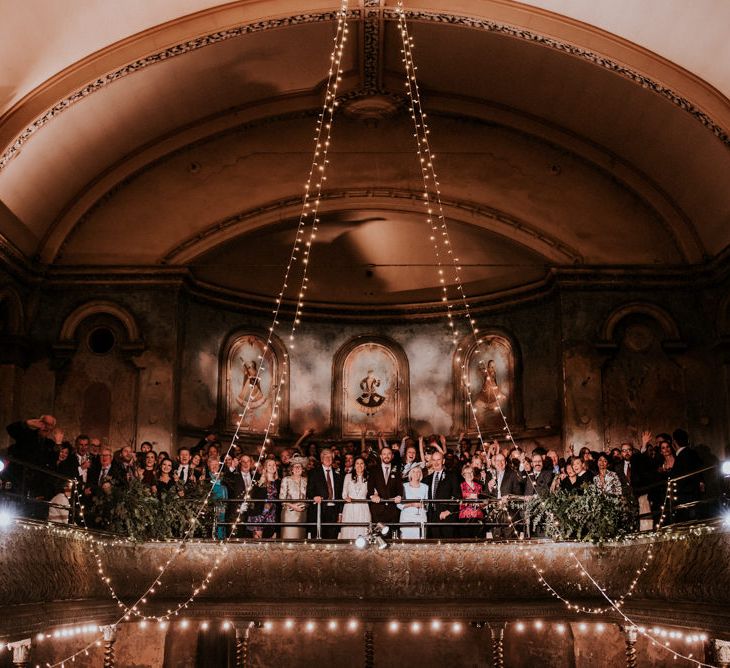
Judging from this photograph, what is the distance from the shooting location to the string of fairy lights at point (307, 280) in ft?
42.8

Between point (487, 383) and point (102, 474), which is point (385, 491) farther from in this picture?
point (487, 383)

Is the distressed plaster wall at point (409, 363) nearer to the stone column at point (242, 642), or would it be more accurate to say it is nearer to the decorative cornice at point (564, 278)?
the decorative cornice at point (564, 278)

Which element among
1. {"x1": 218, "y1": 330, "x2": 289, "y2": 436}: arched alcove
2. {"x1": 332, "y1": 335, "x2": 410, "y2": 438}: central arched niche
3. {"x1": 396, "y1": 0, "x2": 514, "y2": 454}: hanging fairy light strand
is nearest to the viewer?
{"x1": 396, "y1": 0, "x2": 514, "y2": 454}: hanging fairy light strand

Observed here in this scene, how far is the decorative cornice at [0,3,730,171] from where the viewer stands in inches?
579

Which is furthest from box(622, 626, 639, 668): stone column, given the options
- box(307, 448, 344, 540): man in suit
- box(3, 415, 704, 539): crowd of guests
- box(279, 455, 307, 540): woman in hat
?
box(279, 455, 307, 540): woman in hat

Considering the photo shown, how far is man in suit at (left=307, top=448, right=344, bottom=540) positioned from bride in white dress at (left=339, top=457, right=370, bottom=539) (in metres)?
0.15

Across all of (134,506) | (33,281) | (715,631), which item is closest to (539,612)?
(715,631)

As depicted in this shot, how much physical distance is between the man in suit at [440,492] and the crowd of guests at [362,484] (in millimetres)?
13

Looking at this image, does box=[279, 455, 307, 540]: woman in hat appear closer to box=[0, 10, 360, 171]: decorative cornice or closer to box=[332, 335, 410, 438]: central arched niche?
box=[332, 335, 410, 438]: central arched niche

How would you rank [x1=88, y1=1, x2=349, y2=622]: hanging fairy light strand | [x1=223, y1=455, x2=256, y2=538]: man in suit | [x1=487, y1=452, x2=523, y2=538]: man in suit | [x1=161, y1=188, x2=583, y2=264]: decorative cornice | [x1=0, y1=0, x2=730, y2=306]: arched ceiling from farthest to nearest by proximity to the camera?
1. [x1=161, y1=188, x2=583, y2=264]: decorative cornice
2. [x1=88, y1=1, x2=349, y2=622]: hanging fairy light strand
3. [x1=0, y1=0, x2=730, y2=306]: arched ceiling
4. [x1=223, y1=455, x2=256, y2=538]: man in suit
5. [x1=487, y1=452, x2=523, y2=538]: man in suit

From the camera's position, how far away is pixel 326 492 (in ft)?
44.8

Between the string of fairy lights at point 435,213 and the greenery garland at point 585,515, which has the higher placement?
the string of fairy lights at point 435,213

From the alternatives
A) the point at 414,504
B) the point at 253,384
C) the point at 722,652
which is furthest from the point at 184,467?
the point at 722,652

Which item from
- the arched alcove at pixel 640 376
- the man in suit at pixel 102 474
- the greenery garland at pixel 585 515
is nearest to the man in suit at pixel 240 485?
the man in suit at pixel 102 474
